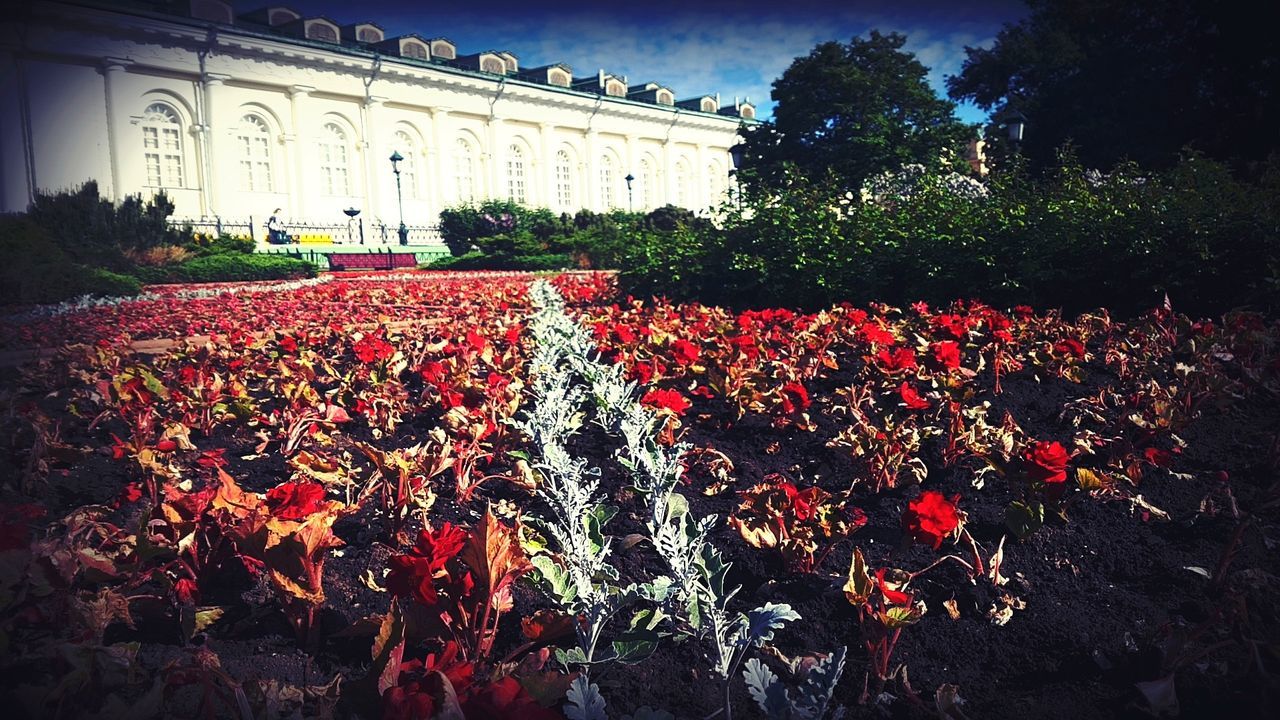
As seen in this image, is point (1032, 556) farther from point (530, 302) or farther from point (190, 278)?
→ point (190, 278)

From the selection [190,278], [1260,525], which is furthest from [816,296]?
[190,278]

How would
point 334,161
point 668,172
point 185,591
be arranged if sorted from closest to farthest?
point 185,591, point 334,161, point 668,172

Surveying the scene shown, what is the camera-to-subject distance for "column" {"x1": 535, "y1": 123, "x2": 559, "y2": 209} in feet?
134

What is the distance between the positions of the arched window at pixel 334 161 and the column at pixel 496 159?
25.9 ft

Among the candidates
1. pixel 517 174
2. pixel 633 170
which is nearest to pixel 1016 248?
pixel 517 174

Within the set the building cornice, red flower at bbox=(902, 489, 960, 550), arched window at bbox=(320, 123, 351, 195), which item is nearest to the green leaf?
red flower at bbox=(902, 489, 960, 550)

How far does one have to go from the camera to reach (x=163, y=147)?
2680cm

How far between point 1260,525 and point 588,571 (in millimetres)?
1925

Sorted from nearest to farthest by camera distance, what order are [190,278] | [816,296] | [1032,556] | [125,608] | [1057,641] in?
[125,608], [1057,641], [1032,556], [816,296], [190,278]

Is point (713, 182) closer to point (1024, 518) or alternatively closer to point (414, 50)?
point (414, 50)

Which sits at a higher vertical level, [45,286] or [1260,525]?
[45,286]

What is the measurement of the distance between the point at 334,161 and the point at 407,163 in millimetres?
3892

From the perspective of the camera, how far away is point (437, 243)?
33.1m

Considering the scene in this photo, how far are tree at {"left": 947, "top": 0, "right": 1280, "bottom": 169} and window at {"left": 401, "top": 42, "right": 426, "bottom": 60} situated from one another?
90.0 ft
